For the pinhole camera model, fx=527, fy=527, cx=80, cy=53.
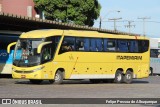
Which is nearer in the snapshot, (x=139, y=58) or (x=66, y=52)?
(x=66, y=52)

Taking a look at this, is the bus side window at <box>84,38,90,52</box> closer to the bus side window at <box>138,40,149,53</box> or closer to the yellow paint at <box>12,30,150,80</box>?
the yellow paint at <box>12,30,150,80</box>

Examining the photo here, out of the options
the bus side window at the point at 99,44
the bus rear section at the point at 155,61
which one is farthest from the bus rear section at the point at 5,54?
the bus rear section at the point at 155,61

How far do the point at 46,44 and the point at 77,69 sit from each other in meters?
3.14

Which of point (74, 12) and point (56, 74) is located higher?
point (74, 12)

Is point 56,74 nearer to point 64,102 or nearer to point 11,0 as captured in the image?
point 64,102

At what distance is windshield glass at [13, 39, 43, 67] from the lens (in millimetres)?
28333

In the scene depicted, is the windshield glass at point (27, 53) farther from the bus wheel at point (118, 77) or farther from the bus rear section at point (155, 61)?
the bus rear section at point (155, 61)

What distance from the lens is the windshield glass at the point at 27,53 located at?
93.0 feet

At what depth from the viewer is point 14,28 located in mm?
42062

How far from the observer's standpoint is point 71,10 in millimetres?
61000

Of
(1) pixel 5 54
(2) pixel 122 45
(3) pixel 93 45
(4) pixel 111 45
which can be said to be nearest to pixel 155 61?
(2) pixel 122 45

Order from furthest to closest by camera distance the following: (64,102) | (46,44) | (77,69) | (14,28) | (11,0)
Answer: (11,0), (14,28), (77,69), (46,44), (64,102)

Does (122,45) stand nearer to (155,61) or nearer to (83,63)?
(83,63)

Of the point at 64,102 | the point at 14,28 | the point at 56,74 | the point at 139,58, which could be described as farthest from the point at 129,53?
the point at 64,102
